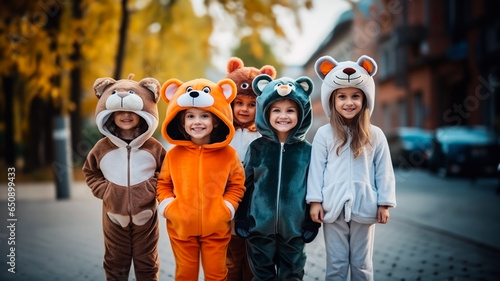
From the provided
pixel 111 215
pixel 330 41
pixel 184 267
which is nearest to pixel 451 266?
pixel 184 267

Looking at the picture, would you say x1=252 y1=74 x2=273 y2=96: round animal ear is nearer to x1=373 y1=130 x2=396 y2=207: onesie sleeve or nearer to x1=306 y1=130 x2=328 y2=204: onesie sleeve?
x1=306 y1=130 x2=328 y2=204: onesie sleeve

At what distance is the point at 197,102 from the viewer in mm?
3320

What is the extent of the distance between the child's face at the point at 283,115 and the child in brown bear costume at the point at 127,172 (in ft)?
2.75

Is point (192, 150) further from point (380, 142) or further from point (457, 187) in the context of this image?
point (457, 187)

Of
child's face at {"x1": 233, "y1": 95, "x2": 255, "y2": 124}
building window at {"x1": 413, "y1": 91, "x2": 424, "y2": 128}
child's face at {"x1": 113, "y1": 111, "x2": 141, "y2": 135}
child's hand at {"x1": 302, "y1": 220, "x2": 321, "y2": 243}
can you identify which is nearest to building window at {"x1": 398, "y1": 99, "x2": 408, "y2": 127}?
building window at {"x1": 413, "y1": 91, "x2": 424, "y2": 128}

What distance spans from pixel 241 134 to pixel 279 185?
2.09 feet

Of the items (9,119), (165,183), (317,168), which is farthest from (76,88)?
(317,168)

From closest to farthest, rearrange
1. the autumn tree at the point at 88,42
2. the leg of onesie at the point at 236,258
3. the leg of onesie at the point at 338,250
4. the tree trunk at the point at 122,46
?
the leg of onesie at the point at 338,250, the leg of onesie at the point at 236,258, the autumn tree at the point at 88,42, the tree trunk at the point at 122,46

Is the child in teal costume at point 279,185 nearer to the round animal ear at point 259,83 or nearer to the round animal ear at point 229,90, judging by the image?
the round animal ear at point 259,83

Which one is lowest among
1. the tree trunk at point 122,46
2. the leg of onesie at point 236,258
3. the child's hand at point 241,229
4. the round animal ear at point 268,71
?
the leg of onesie at point 236,258

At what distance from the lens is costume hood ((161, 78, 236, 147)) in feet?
10.9

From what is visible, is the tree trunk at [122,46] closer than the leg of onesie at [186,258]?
No

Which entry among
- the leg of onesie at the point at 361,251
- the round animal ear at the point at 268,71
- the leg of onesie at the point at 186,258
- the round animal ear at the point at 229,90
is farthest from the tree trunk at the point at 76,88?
the leg of onesie at the point at 361,251

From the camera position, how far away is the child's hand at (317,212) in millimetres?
3393
